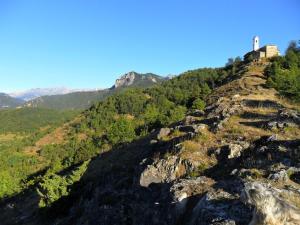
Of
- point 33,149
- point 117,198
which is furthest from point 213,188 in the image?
point 33,149

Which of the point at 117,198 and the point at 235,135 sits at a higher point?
the point at 235,135

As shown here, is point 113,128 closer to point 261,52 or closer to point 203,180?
point 261,52

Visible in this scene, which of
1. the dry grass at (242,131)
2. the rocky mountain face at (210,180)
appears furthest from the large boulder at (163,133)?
the dry grass at (242,131)

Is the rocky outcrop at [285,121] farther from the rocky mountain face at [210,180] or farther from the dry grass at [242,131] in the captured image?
the dry grass at [242,131]

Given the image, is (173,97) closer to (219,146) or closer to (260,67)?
(260,67)

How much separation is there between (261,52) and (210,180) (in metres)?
95.4

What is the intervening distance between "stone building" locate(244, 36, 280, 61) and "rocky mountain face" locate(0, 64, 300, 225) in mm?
68181

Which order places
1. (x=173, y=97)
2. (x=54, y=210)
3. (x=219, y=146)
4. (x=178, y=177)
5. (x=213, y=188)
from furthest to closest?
(x=173, y=97) → (x=54, y=210) → (x=219, y=146) → (x=178, y=177) → (x=213, y=188)

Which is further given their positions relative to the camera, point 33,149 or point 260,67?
point 33,149

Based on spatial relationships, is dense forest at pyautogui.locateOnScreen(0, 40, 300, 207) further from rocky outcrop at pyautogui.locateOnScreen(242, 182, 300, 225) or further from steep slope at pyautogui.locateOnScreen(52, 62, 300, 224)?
rocky outcrop at pyautogui.locateOnScreen(242, 182, 300, 225)

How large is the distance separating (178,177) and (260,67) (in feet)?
251

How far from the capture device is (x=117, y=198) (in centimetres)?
3362

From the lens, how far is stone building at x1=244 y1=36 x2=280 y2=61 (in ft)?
371

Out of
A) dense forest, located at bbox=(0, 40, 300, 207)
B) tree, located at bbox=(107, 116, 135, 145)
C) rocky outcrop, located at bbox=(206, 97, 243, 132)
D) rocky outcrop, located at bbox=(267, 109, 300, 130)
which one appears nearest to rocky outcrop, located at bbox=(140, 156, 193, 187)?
rocky outcrop, located at bbox=(206, 97, 243, 132)
